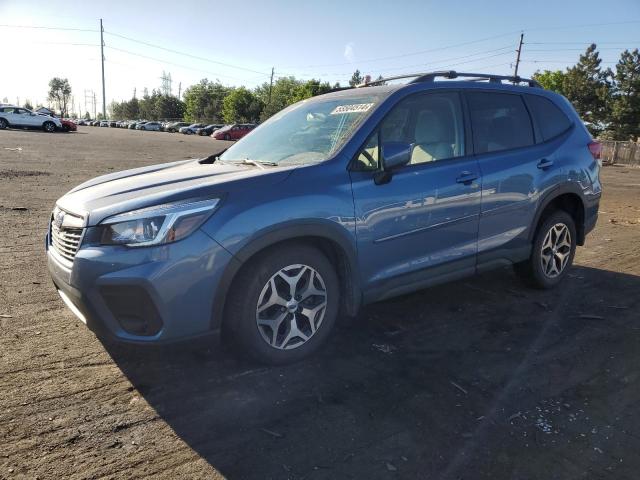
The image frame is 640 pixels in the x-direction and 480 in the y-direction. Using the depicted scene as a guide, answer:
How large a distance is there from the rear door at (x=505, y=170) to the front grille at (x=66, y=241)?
295 cm

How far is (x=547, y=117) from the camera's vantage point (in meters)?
4.78

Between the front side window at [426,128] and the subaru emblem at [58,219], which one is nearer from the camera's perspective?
the subaru emblem at [58,219]

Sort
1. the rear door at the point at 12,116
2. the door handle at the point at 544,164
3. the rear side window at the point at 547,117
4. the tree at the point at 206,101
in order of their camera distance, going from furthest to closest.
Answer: the tree at the point at 206,101, the rear door at the point at 12,116, the rear side window at the point at 547,117, the door handle at the point at 544,164

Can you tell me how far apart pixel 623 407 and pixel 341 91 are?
3.11 metres

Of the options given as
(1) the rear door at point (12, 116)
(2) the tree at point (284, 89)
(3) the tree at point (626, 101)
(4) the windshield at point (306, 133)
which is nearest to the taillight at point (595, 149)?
(4) the windshield at point (306, 133)

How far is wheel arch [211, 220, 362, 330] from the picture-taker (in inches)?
114

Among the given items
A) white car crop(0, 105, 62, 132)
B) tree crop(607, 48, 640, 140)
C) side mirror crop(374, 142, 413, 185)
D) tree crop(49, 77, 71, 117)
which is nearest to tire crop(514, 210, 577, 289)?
side mirror crop(374, 142, 413, 185)

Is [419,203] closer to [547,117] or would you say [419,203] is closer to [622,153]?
[547,117]

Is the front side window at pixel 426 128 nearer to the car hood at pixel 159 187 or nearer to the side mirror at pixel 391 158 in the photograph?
the side mirror at pixel 391 158

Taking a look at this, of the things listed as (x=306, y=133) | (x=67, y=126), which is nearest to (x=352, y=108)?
(x=306, y=133)


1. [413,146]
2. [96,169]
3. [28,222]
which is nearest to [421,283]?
[413,146]

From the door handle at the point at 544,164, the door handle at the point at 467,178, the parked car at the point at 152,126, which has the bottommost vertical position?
the door handle at the point at 467,178

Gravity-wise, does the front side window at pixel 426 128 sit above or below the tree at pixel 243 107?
below

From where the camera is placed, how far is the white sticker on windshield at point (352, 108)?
3684 millimetres
